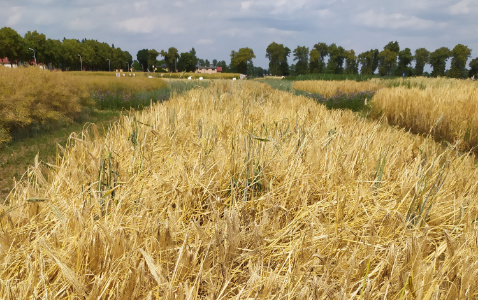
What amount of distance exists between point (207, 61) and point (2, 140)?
14559 cm

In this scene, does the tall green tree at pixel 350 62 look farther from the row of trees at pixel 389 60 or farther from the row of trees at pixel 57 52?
the row of trees at pixel 57 52

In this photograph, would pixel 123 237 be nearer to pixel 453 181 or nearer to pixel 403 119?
pixel 453 181

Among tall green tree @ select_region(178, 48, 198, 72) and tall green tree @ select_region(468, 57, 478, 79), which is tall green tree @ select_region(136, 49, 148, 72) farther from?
tall green tree @ select_region(468, 57, 478, 79)

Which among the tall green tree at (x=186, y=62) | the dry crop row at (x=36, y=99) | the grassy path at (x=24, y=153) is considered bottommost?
the grassy path at (x=24, y=153)

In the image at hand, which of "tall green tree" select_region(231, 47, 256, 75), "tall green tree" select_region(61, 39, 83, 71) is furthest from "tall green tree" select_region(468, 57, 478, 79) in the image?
"tall green tree" select_region(61, 39, 83, 71)

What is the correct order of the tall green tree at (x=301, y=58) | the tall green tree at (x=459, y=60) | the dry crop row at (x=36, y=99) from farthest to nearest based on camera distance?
the tall green tree at (x=301, y=58), the tall green tree at (x=459, y=60), the dry crop row at (x=36, y=99)

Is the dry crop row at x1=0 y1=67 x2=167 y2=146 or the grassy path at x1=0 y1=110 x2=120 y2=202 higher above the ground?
the dry crop row at x1=0 y1=67 x2=167 y2=146

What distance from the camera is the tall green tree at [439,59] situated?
5803 centimetres

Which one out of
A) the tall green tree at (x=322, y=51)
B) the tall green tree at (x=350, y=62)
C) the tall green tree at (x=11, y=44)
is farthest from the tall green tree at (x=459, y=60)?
the tall green tree at (x=11, y=44)

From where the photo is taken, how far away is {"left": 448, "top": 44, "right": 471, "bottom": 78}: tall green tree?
53750 mm

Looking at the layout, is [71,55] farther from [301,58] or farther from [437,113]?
[437,113]

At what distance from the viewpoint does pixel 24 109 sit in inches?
245

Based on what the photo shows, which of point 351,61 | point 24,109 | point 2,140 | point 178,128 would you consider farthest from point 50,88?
point 351,61

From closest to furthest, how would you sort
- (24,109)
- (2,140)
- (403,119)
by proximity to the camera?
(2,140) → (24,109) → (403,119)
